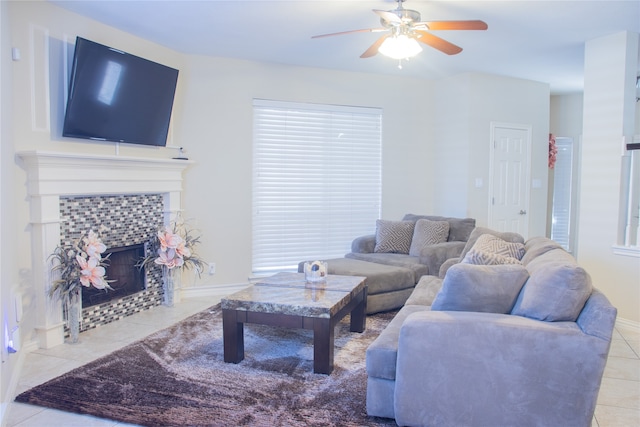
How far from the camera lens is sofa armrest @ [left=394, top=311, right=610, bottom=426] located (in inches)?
78.0

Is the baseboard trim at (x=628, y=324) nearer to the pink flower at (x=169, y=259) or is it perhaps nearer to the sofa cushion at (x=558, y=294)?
the sofa cushion at (x=558, y=294)

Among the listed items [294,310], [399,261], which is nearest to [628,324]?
[399,261]

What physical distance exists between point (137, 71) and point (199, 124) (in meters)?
0.94

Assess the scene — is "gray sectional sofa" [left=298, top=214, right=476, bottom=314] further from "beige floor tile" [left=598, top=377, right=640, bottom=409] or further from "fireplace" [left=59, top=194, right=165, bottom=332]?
"beige floor tile" [left=598, top=377, right=640, bottom=409]

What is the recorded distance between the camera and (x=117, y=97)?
3814mm

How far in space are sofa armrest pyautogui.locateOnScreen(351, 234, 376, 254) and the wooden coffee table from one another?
5.58ft

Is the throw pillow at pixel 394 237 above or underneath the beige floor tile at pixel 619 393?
above

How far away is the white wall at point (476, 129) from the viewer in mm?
5469

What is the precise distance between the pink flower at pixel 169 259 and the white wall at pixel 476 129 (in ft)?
10.8

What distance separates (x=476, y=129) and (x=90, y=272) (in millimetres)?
4411

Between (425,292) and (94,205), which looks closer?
(425,292)

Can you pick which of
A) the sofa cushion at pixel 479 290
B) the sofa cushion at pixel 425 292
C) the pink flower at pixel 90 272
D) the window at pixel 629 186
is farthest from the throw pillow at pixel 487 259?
the pink flower at pixel 90 272

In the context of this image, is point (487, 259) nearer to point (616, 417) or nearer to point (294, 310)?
point (616, 417)

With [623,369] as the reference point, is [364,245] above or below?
above
